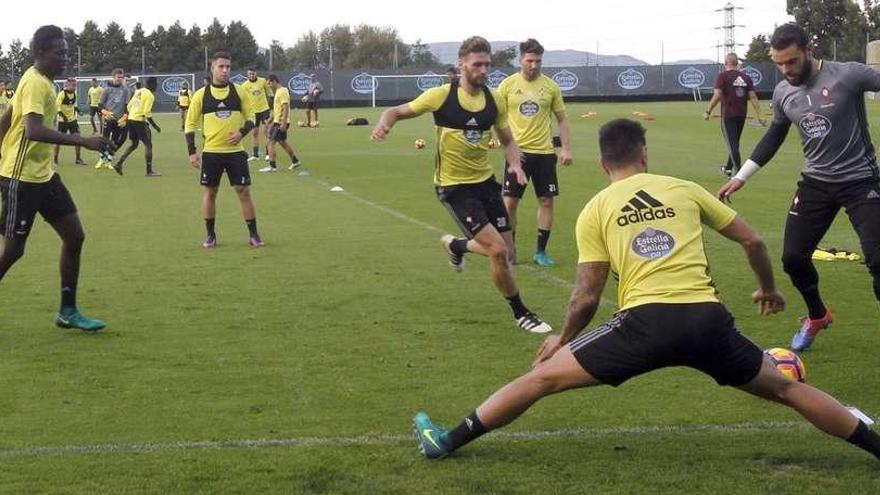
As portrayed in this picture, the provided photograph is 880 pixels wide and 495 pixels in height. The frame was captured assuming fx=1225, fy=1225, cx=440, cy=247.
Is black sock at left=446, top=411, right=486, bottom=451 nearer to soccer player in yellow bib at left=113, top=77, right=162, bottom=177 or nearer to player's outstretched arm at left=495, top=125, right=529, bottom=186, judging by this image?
player's outstretched arm at left=495, top=125, right=529, bottom=186

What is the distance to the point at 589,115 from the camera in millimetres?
48469

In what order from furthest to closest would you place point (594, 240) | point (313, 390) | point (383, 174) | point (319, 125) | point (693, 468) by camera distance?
point (319, 125), point (383, 174), point (313, 390), point (693, 468), point (594, 240)

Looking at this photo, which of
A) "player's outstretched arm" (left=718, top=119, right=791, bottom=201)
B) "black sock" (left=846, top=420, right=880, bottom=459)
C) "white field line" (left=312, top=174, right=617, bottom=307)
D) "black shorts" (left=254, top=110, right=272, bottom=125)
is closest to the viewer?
"black sock" (left=846, top=420, right=880, bottom=459)

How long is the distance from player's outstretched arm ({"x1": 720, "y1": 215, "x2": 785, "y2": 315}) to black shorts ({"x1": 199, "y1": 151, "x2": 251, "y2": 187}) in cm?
931

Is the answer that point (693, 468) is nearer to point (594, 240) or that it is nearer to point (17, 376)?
point (594, 240)

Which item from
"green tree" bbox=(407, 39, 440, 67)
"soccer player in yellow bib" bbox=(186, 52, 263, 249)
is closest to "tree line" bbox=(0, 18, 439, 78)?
"green tree" bbox=(407, 39, 440, 67)

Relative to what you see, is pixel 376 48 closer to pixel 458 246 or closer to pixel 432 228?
pixel 432 228

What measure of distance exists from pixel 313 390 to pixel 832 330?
3997 millimetres

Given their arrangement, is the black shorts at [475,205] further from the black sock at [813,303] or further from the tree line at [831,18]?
the tree line at [831,18]

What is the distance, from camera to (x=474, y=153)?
380 inches

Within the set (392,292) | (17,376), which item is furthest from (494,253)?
(17,376)

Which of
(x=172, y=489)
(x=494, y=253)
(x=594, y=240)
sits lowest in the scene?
(x=172, y=489)

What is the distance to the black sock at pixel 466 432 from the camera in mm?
5797

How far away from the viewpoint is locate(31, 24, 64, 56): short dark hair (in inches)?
342
